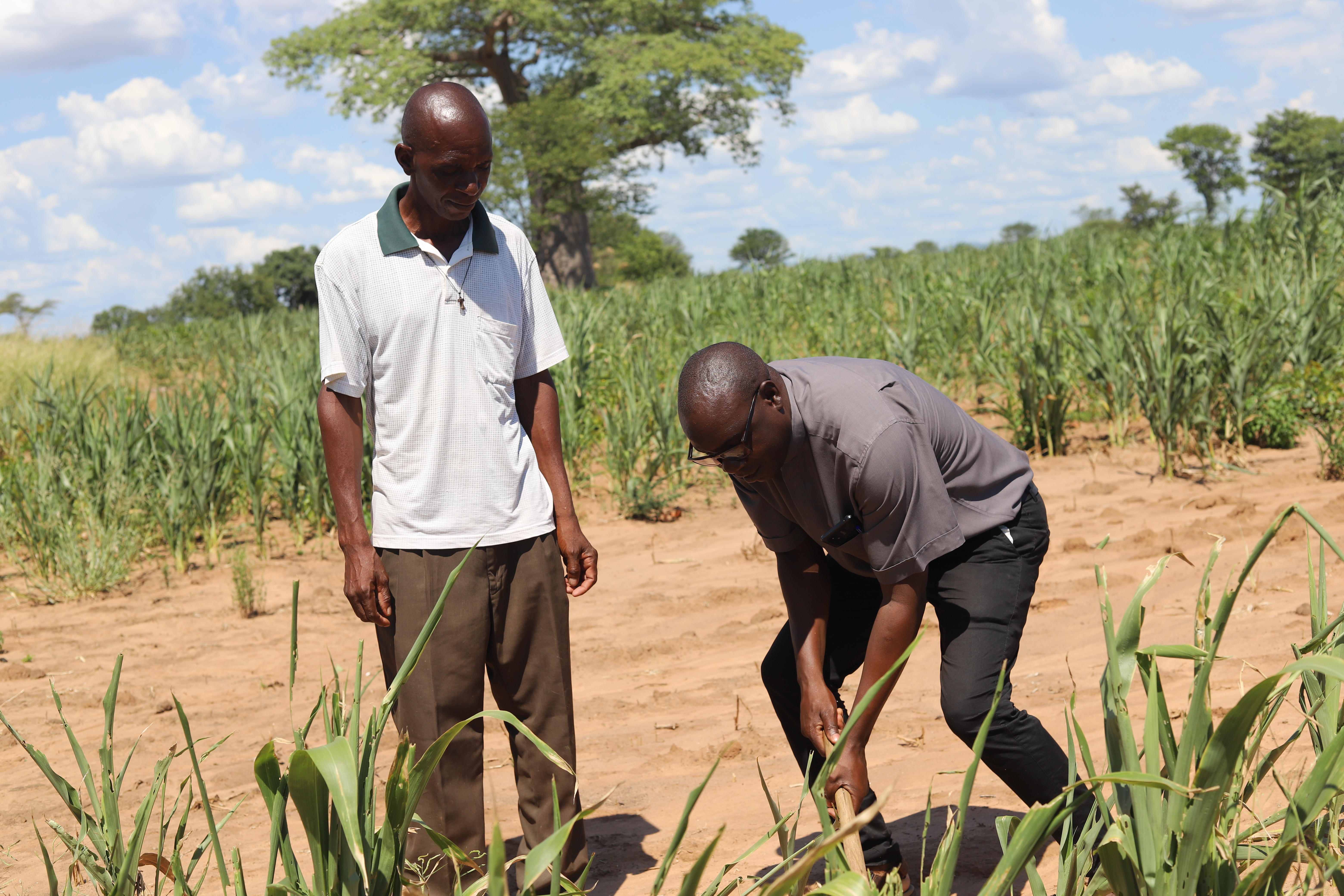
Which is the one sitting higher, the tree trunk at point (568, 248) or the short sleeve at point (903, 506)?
the tree trunk at point (568, 248)

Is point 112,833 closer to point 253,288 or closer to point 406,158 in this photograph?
point 406,158

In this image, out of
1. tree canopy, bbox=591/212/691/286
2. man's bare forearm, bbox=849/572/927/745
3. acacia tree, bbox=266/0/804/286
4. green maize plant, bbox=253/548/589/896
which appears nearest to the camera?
green maize plant, bbox=253/548/589/896

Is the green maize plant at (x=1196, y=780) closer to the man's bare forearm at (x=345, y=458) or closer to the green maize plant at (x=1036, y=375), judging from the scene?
the man's bare forearm at (x=345, y=458)

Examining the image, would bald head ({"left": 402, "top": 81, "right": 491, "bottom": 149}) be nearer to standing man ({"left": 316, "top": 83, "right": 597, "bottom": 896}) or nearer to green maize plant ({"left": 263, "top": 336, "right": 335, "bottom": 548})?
standing man ({"left": 316, "top": 83, "right": 597, "bottom": 896})

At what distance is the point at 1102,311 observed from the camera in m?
6.27

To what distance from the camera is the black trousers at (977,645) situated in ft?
6.79

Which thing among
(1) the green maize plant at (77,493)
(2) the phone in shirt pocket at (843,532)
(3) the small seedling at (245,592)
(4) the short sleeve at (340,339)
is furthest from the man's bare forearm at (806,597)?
(1) the green maize plant at (77,493)

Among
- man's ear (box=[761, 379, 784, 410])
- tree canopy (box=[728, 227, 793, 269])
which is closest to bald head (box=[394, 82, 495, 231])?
man's ear (box=[761, 379, 784, 410])

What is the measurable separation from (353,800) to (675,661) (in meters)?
2.84

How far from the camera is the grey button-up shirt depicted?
6.26 feet

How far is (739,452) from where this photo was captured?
1.83 metres

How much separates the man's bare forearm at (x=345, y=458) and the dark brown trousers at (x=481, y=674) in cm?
9

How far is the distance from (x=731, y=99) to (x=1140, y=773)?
26.8 meters

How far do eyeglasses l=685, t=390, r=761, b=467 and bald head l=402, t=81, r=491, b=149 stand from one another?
77 centimetres
